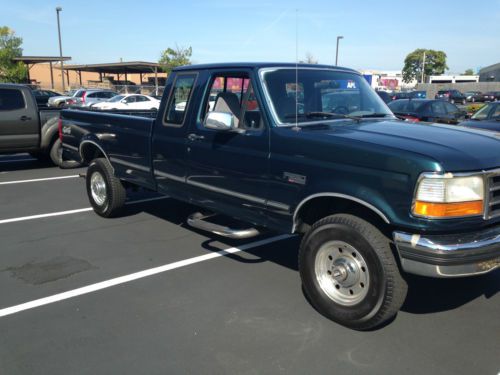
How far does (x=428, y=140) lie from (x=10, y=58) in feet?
183

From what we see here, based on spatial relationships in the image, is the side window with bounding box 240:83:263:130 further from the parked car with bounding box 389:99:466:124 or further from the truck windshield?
the parked car with bounding box 389:99:466:124

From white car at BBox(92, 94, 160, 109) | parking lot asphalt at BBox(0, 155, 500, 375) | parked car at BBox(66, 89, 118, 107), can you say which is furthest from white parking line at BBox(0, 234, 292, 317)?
parked car at BBox(66, 89, 118, 107)

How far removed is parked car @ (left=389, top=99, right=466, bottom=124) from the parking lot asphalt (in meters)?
8.83

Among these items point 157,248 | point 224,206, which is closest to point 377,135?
point 224,206

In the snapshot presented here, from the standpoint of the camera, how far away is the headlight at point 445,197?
10.1 feet

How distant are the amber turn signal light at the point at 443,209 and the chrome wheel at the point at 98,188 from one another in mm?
4706

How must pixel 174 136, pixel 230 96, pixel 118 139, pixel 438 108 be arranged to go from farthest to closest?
pixel 438 108 < pixel 118 139 < pixel 174 136 < pixel 230 96

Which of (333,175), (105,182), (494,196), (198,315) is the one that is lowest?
(198,315)

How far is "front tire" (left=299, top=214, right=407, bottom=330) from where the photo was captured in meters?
3.33

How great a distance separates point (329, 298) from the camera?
3752 mm

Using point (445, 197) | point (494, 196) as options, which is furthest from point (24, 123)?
point (494, 196)

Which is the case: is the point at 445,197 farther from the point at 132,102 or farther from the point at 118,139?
the point at 132,102

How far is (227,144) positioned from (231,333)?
5.84 feet

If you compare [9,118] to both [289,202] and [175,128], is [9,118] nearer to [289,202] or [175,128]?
[175,128]
